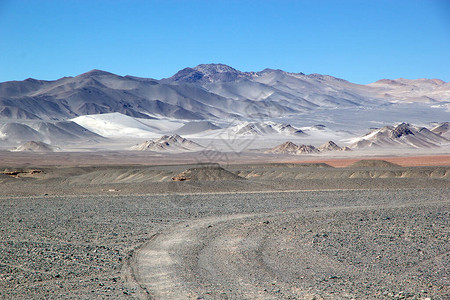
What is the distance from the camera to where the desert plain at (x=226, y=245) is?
25.9 ft

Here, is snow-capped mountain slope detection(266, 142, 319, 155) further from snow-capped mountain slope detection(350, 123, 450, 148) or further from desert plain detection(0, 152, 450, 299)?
desert plain detection(0, 152, 450, 299)

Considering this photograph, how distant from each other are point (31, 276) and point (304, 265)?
4615 millimetres

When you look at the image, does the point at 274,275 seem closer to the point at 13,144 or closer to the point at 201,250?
the point at 201,250

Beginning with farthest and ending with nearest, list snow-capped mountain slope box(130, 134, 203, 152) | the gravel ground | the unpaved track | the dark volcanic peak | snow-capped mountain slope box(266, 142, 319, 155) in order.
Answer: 1. the dark volcanic peak
2. snow-capped mountain slope box(130, 134, 203, 152)
3. snow-capped mountain slope box(266, 142, 319, 155)
4. the gravel ground
5. the unpaved track

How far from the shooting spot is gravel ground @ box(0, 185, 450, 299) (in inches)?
309

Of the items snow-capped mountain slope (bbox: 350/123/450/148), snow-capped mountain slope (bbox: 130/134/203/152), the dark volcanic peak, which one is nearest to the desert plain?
snow-capped mountain slope (bbox: 130/134/203/152)

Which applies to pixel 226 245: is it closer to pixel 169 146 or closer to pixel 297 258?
pixel 297 258

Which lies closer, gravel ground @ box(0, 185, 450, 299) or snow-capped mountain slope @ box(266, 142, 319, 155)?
gravel ground @ box(0, 185, 450, 299)

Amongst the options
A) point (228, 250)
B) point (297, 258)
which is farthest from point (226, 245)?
point (297, 258)

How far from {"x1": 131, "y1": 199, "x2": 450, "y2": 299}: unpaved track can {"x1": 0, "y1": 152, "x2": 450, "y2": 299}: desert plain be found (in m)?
0.02

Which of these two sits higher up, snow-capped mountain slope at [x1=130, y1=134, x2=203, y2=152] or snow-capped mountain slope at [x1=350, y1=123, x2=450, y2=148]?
snow-capped mountain slope at [x1=350, y1=123, x2=450, y2=148]

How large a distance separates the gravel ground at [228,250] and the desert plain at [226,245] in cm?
3

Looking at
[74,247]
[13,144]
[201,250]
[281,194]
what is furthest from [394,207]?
[13,144]

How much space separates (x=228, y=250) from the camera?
34.9ft
